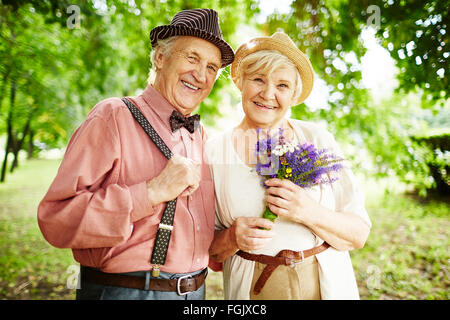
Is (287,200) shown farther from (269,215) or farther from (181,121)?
(181,121)

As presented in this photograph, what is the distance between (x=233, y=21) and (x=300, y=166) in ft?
12.7

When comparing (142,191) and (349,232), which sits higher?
(142,191)

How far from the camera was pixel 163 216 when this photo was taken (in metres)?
1.85

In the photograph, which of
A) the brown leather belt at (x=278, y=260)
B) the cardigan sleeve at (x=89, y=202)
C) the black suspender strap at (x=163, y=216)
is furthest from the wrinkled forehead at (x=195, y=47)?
the brown leather belt at (x=278, y=260)

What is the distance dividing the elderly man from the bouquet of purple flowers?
49 centimetres

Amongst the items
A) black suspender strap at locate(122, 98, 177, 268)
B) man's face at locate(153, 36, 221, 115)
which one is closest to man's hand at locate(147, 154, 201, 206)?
black suspender strap at locate(122, 98, 177, 268)

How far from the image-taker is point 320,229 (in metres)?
2.14

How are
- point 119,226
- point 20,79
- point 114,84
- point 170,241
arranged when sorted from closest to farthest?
point 119,226 < point 170,241 < point 20,79 < point 114,84

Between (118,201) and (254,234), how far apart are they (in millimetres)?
890

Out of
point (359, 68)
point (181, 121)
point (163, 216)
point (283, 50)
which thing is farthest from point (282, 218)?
point (359, 68)

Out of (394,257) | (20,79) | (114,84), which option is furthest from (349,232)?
(114,84)

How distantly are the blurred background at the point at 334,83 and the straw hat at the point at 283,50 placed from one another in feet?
1.56
